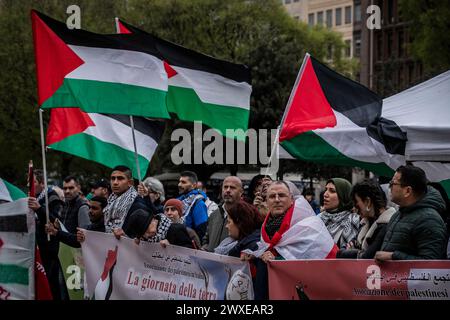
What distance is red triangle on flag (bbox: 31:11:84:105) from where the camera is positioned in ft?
31.0

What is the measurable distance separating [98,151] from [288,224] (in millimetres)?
3430

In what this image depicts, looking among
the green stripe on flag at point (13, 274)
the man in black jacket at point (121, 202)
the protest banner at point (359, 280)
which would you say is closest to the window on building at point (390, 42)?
the man in black jacket at point (121, 202)

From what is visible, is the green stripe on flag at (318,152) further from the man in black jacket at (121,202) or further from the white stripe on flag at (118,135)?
the white stripe on flag at (118,135)

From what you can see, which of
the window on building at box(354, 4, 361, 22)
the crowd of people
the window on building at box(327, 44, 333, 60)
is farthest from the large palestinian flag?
the window on building at box(354, 4, 361, 22)

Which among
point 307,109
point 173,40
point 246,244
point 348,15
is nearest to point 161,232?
point 246,244

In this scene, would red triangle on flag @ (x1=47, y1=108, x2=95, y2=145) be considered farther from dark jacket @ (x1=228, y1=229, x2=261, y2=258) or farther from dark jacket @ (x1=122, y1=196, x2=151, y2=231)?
dark jacket @ (x1=228, y1=229, x2=261, y2=258)

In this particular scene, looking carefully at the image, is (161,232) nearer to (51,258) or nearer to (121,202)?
(121,202)

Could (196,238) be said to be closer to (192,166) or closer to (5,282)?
(5,282)

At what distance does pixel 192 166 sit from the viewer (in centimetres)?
4128

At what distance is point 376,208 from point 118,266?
8.08 ft

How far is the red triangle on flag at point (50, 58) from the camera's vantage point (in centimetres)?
944

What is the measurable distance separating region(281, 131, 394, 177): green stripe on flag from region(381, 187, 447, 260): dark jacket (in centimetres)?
187

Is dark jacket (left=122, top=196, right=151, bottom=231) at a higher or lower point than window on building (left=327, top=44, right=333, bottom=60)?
lower
